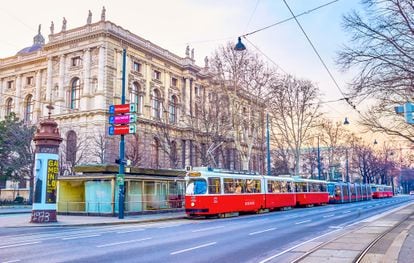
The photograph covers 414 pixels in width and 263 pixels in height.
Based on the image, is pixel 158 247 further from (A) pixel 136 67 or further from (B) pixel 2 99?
(B) pixel 2 99

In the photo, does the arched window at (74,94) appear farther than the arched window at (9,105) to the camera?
No

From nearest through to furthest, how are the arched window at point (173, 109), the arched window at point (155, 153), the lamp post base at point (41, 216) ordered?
the lamp post base at point (41, 216) → the arched window at point (155, 153) → the arched window at point (173, 109)

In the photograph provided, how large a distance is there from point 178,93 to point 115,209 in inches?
1600

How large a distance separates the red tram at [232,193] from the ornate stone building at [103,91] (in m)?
10.6

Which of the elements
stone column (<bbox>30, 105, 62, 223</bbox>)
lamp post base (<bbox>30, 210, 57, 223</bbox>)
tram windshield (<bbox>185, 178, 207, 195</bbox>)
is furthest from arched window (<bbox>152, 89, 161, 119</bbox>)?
lamp post base (<bbox>30, 210, 57, 223</bbox>)

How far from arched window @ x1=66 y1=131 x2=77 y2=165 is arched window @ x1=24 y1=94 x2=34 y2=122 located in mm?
11505

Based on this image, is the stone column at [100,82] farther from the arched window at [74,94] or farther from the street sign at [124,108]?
the street sign at [124,108]

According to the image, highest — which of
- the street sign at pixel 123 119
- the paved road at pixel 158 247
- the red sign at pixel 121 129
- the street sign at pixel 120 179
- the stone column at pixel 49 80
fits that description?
the stone column at pixel 49 80

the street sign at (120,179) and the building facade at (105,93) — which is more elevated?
the building facade at (105,93)

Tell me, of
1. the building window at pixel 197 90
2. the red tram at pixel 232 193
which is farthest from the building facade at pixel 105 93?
the red tram at pixel 232 193

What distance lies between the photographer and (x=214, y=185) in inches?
1053

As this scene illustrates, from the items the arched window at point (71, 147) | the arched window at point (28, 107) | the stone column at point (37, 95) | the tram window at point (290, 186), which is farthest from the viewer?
the arched window at point (28, 107)

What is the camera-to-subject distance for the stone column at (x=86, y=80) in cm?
5353

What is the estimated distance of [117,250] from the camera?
11.9 metres
